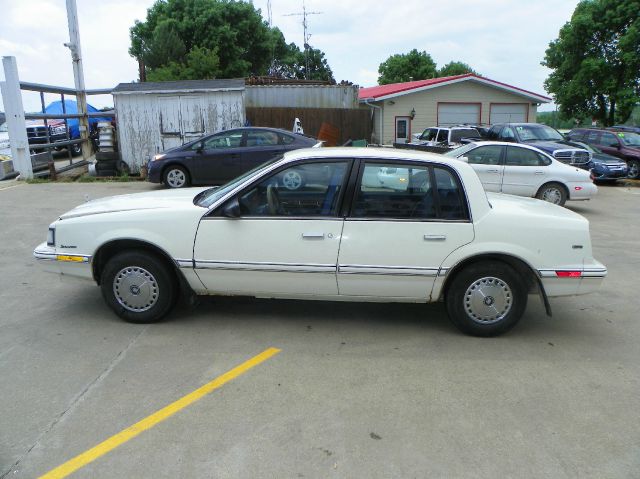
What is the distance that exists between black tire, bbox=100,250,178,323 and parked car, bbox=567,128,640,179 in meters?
17.0

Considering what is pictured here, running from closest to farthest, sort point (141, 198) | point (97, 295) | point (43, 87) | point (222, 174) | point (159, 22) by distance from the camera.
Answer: point (141, 198), point (97, 295), point (222, 174), point (43, 87), point (159, 22)

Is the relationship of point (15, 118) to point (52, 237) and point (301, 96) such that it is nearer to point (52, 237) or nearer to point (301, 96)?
point (301, 96)

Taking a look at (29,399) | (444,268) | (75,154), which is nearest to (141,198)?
(29,399)

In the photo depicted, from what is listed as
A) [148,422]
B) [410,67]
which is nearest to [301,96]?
[148,422]

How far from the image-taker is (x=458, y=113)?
83.9 feet

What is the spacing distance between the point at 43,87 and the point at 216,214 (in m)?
14.0

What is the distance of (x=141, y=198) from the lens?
5254 mm

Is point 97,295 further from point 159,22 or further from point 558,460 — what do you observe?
point 159,22

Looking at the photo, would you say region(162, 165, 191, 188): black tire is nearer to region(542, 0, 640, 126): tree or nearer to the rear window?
the rear window

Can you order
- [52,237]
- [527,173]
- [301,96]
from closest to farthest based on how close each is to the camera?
[52,237]
[527,173]
[301,96]

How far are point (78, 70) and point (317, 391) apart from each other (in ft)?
59.5

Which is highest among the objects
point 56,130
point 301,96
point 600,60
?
point 600,60

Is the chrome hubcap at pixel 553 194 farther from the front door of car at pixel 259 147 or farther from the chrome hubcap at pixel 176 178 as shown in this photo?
the chrome hubcap at pixel 176 178

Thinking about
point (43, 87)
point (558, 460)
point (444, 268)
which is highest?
point (43, 87)
